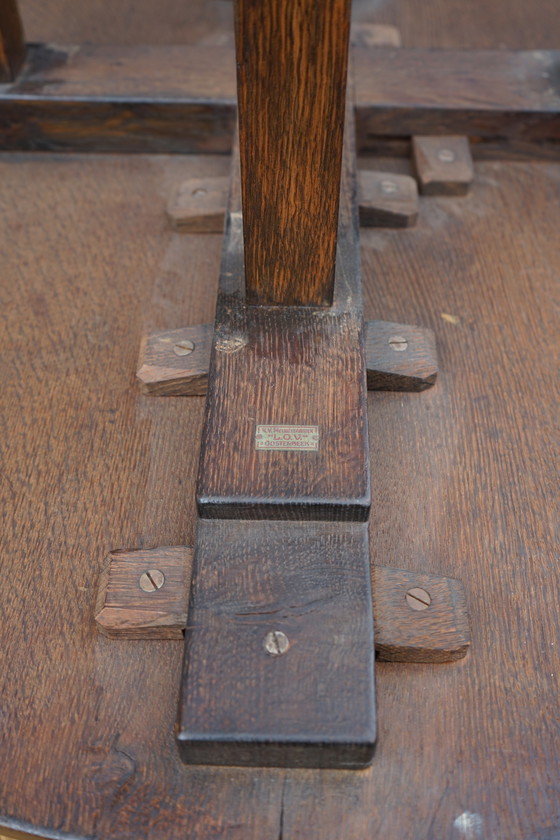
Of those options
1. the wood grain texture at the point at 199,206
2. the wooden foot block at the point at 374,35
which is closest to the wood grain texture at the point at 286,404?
the wood grain texture at the point at 199,206

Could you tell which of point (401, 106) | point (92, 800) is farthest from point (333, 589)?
point (401, 106)

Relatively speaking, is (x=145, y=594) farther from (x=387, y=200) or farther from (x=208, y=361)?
(x=387, y=200)

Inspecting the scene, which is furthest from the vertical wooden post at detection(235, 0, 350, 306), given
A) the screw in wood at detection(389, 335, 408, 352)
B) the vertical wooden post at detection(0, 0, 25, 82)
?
the vertical wooden post at detection(0, 0, 25, 82)

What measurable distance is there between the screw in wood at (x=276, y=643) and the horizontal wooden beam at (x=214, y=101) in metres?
1.04

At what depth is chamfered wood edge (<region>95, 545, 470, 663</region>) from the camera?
36.4 inches

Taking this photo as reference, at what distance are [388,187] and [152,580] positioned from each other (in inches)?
35.0

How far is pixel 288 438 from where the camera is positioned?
98cm

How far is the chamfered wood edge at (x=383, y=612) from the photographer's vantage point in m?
0.93

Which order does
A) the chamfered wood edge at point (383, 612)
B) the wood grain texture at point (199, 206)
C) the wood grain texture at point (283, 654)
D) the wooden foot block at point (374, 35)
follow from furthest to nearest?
1. the wooden foot block at point (374, 35)
2. the wood grain texture at point (199, 206)
3. the chamfered wood edge at point (383, 612)
4. the wood grain texture at point (283, 654)

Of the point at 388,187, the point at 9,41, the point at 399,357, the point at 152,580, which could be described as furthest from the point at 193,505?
the point at 9,41

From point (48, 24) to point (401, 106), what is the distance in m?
0.97

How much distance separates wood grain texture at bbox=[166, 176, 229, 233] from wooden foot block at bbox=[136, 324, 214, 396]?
31 centimetres

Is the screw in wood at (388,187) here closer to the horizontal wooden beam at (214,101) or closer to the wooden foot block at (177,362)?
the horizontal wooden beam at (214,101)

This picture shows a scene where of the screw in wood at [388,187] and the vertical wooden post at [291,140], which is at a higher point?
the vertical wooden post at [291,140]
